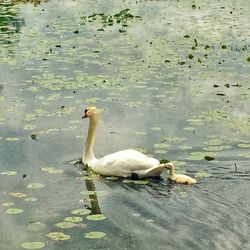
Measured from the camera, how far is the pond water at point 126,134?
275 inches

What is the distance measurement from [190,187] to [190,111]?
13.6 feet

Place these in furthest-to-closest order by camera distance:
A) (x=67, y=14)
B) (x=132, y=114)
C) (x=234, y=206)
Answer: (x=67, y=14)
(x=132, y=114)
(x=234, y=206)

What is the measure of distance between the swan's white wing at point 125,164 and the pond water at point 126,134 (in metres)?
0.18

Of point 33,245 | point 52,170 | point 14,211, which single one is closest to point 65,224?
point 33,245

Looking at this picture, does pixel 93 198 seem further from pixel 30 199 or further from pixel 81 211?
pixel 30 199

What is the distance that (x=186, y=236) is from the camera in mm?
6734

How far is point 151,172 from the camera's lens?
853 centimetres

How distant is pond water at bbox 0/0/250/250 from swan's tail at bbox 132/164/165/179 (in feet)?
0.40

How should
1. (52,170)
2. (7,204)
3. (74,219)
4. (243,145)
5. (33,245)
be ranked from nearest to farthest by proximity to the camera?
(33,245), (74,219), (7,204), (52,170), (243,145)

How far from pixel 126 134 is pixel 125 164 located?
219 centimetres

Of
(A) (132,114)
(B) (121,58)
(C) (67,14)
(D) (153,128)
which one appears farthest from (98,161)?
(C) (67,14)

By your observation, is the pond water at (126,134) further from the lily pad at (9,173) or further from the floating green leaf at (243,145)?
the floating green leaf at (243,145)

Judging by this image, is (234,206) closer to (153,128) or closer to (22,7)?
(153,128)

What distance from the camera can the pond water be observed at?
22.9 ft
